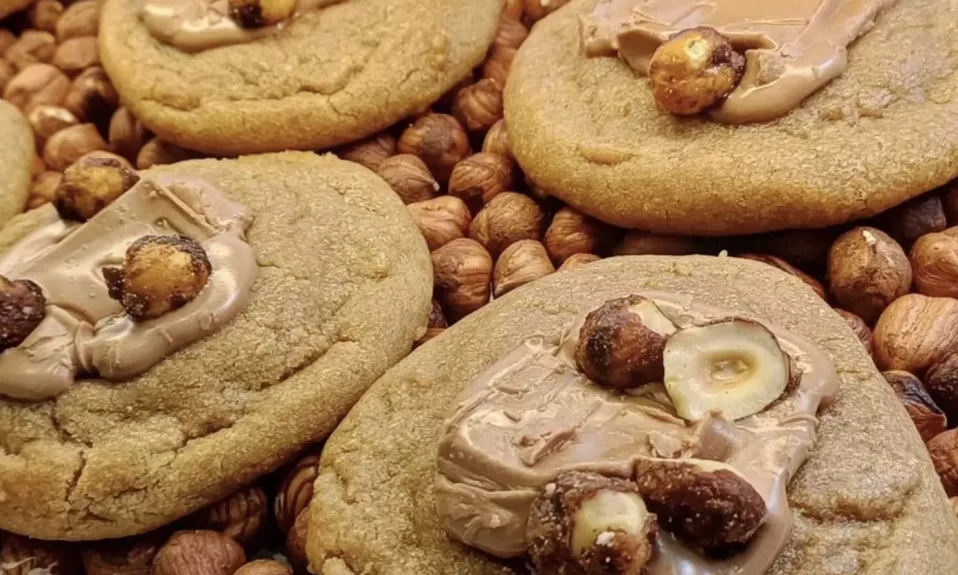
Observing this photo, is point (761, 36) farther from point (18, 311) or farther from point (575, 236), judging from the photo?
point (18, 311)

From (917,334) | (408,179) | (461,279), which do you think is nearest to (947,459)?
(917,334)

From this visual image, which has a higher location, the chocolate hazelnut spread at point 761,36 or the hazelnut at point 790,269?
the chocolate hazelnut spread at point 761,36

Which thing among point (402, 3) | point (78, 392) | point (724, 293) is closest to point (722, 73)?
point (724, 293)

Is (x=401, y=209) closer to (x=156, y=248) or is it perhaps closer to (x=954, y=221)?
(x=156, y=248)

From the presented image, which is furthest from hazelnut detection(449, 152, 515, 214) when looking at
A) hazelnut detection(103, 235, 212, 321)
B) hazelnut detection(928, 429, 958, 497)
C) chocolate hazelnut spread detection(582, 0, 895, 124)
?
hazelnut detection(928, 429, 958, 497)

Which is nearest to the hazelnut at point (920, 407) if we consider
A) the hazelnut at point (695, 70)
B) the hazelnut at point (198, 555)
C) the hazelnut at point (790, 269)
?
the hazelnut at point (790, 269)

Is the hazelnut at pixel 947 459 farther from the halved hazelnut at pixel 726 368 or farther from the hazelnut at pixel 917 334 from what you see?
the halved hazelnut at pixel 726 368
